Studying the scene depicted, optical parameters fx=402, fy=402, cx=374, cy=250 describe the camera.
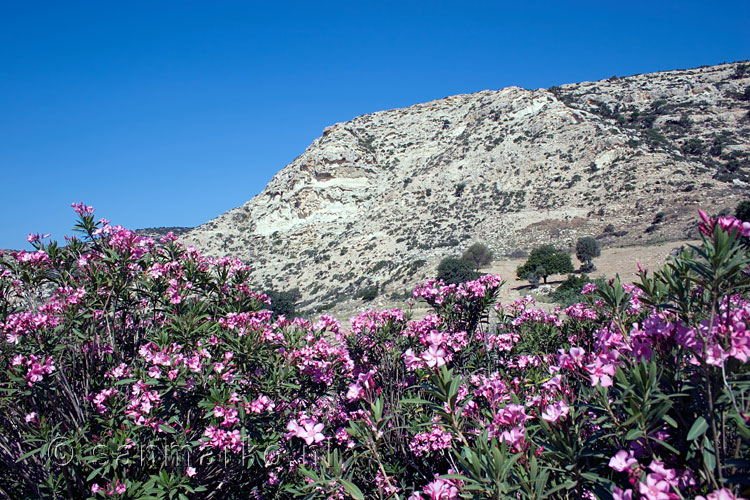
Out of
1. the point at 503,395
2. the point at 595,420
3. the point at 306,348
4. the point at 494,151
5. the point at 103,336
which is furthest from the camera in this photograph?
the point at 494,151

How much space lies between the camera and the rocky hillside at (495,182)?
2941 cm

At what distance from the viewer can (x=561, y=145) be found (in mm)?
38969

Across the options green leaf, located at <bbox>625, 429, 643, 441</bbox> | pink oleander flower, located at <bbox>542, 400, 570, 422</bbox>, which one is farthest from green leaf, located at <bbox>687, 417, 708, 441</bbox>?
pink oleander flower, located at <bbox>542, 400, 570, 422</bbox>

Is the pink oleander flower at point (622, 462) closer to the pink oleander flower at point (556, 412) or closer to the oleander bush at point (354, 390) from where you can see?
the oleander bush at point (354, 390)

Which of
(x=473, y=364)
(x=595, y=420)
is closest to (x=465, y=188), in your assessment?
(x=473, y=364)

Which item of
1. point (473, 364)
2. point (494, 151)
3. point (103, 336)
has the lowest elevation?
point (473, 364)

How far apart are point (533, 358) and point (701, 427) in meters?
2.53

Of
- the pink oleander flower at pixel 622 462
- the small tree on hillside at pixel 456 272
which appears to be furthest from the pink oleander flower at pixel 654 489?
the small tree on hillside at pixel 456 272

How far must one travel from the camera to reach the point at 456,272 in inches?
829

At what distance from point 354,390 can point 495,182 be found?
129 ft

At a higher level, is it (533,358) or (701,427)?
(701,427)

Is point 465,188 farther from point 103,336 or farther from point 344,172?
point 103,336

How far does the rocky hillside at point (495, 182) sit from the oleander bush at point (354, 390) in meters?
19.4

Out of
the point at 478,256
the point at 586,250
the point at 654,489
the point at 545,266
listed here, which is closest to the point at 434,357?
the point at 654,489
